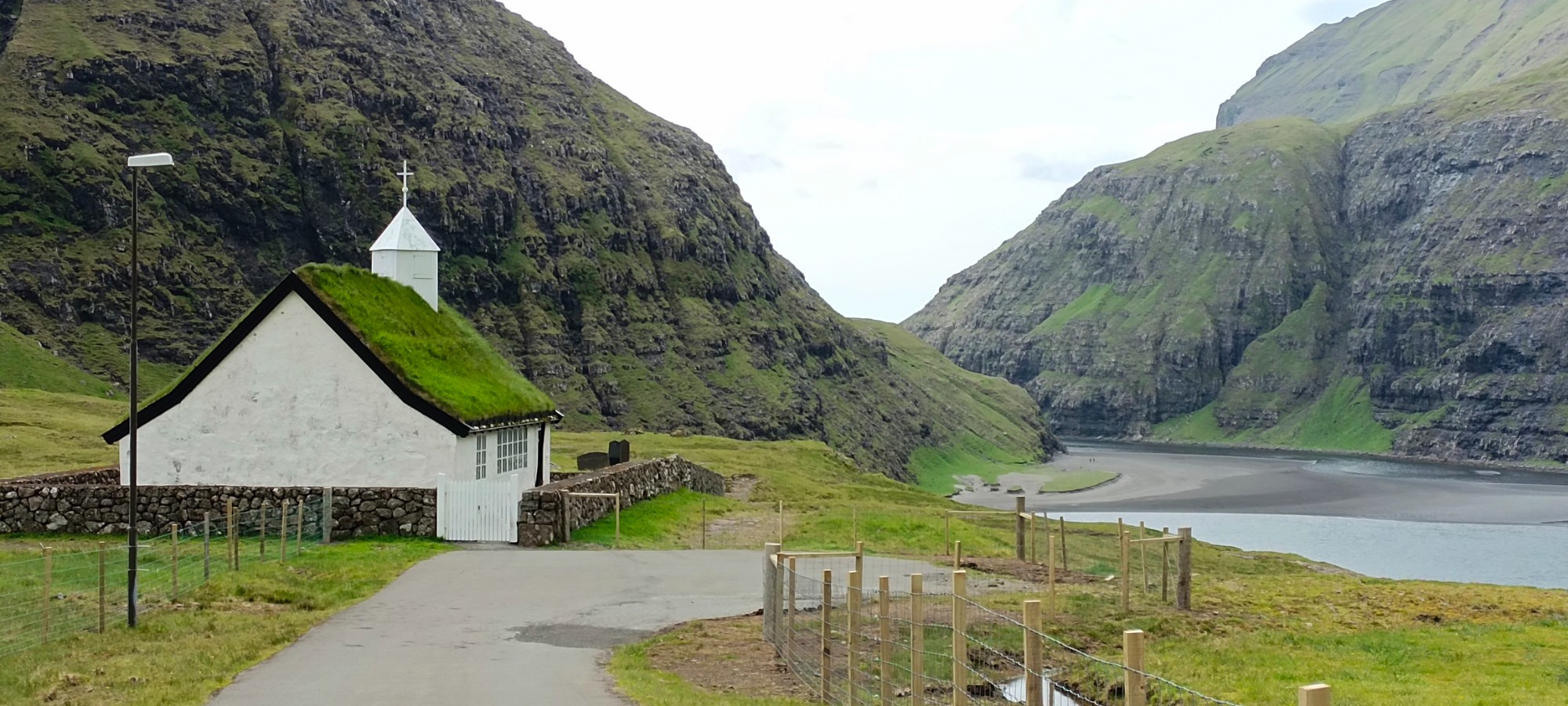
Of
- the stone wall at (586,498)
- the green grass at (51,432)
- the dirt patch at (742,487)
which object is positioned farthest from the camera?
the dirt patch at (742,487)

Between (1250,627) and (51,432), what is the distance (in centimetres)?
6882

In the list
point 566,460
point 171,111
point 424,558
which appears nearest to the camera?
point 424,558

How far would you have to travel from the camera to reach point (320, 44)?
618ft

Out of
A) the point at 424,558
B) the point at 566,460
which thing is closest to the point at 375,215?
the point at 566,460

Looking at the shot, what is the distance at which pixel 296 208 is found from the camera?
560ft

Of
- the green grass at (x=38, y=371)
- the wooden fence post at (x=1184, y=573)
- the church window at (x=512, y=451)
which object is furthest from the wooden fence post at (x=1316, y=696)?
the green grass at (x=38, y=371)

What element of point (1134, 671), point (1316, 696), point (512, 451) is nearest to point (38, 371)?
point (512, 451)

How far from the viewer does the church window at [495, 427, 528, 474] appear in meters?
48.4

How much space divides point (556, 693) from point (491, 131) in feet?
605

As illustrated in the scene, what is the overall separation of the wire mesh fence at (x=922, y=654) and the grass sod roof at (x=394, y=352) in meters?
17.4

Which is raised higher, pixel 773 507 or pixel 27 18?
pixel 27 18

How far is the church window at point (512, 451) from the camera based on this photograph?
48.4 m

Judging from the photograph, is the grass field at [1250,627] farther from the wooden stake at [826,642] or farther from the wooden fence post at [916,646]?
the wooden fence post at [916,646]

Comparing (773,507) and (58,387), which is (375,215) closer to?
(58,387)
